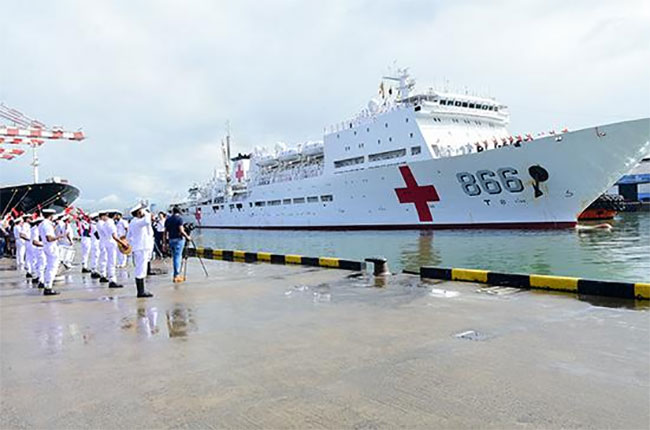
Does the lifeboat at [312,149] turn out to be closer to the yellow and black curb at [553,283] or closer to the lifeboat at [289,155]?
the lifeboat at [289,155]

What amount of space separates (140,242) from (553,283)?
495 cm

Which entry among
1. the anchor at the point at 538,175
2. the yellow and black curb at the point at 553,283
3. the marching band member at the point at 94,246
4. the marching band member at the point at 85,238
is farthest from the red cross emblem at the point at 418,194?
the yellow and black curb at the point at 553,283

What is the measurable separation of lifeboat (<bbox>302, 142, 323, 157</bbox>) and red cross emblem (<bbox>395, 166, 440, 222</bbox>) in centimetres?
861

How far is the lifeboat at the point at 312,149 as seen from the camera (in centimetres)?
3038

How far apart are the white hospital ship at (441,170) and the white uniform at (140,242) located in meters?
16.6

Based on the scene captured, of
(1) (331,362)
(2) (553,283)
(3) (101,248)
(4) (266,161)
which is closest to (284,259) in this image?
(3) (101,248)

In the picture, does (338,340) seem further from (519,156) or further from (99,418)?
(519,156)

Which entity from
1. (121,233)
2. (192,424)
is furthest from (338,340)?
(121,233)

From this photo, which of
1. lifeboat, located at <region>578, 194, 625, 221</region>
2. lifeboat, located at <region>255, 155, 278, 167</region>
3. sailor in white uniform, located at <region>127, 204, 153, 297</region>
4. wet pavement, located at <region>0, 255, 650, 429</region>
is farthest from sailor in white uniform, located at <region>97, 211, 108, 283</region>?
lifeboat, located at <region>578, 194, 625, 221</region>

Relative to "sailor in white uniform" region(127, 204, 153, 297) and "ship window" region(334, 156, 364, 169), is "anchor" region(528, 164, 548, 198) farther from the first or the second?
"sailor in white uniform" region(127, 204, 153, 297)

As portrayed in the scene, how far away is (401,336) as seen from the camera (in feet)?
12.2

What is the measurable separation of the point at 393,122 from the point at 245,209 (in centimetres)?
1515

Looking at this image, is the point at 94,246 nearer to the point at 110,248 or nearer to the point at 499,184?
the point at 110,248

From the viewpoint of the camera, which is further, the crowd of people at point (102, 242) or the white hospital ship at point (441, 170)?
the white hospital ship at point (441, 170)
